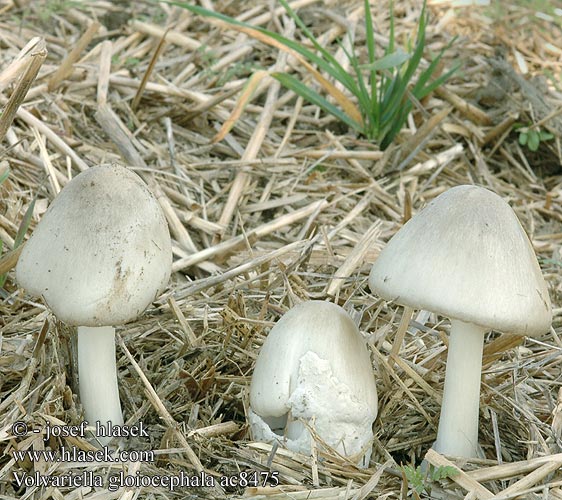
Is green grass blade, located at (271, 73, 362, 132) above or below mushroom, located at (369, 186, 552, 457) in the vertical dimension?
below

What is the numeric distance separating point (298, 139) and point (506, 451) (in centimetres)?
229

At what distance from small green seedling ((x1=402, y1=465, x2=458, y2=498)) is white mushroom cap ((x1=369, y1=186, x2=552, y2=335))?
1.36 feet

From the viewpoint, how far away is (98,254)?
2.05 m

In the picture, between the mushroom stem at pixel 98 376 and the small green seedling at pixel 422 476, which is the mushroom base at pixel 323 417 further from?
the mushroom stem at pixel 98 376

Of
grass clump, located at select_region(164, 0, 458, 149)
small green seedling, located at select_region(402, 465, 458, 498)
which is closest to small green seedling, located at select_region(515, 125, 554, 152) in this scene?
grass clump, located at select_region(164, 0, 458, 149)

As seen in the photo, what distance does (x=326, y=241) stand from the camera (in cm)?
333

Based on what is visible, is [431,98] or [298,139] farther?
[431,98]

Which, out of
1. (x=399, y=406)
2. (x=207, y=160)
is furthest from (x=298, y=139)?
(x=399, y=406)

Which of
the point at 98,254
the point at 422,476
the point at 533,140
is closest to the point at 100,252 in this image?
the point at 98,254

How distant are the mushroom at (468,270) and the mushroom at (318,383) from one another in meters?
0.23

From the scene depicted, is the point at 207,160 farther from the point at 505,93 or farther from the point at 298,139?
the point at 505,93

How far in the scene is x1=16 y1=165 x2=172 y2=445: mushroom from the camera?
2.03m

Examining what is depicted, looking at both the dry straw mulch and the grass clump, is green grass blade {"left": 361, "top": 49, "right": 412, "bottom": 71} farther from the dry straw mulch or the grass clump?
the dry straw mulch

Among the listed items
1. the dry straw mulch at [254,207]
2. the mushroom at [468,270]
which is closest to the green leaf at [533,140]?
the dry straw mulch at [254,207]
